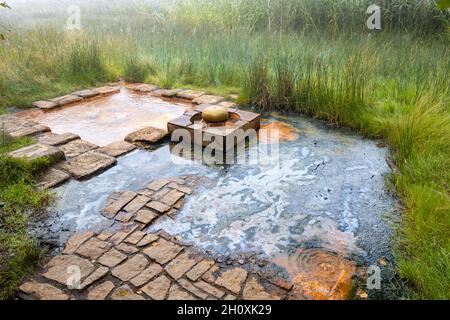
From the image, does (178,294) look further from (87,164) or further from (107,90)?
(107,90)

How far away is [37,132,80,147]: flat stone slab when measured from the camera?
377 centimetres

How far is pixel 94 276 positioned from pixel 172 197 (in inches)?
37.1

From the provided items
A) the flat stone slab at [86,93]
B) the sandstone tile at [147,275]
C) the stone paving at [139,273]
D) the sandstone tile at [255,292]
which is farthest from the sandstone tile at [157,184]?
the flat stone slab at [86,93]

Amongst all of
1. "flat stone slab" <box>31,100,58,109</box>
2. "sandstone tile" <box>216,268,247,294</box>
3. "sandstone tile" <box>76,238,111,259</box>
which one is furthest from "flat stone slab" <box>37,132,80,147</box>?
"sandstone tile" <box>216,268,247,294</box>

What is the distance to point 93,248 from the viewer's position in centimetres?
238

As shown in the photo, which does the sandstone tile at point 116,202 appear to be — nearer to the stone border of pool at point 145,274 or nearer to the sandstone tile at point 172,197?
the stone border of pool at point 145,274

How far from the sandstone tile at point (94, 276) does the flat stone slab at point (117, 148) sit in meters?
1.60

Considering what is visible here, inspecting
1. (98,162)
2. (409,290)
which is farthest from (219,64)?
(409,290)

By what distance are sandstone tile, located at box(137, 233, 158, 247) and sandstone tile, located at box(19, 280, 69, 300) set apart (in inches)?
22.1

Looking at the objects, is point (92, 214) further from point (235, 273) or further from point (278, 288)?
point (278, 288)

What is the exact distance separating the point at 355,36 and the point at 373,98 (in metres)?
2.46

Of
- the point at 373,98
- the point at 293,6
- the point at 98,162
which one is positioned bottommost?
the point at 98,162

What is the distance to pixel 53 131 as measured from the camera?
421cm

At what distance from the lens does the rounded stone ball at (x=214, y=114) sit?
3965 millimetres
